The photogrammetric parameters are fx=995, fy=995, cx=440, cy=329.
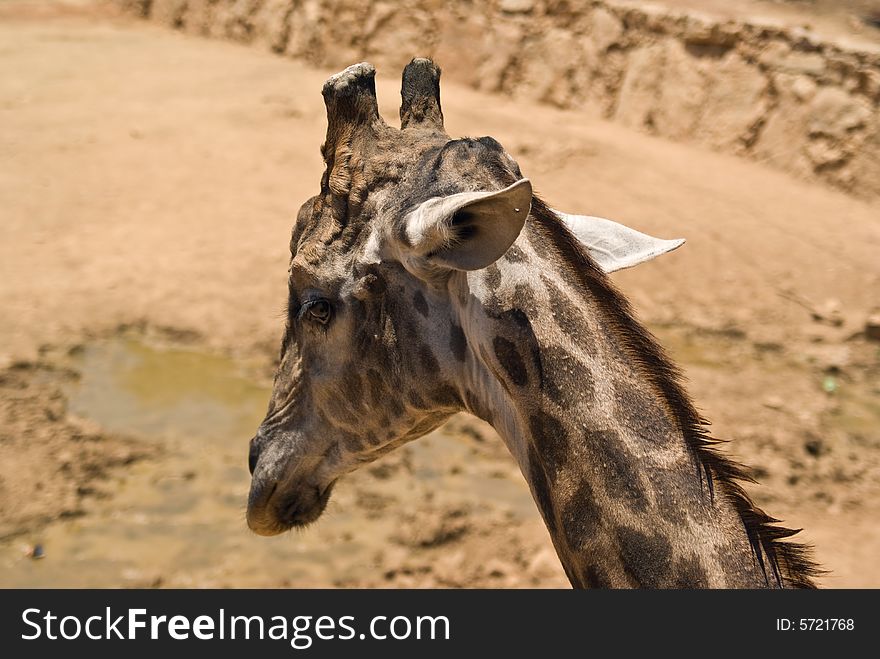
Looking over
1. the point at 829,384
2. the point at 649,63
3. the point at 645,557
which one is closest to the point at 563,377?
the point at 645,557

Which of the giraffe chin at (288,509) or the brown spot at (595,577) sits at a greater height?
the brown spot at (595,577)

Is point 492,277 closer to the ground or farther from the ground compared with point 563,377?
farther from the ground

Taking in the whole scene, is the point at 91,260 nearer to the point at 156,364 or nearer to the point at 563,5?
the point at 156,364

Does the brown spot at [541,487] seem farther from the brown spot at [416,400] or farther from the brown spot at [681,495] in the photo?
the brown spot at [416,400]

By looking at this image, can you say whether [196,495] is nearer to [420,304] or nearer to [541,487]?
[420,304]

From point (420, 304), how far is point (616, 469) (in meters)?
0.72

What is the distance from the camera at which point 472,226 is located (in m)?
2.28

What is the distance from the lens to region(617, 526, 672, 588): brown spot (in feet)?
7.68

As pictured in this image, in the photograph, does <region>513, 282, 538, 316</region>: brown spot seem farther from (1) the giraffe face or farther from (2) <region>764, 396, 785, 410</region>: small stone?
(2) <region>764, 396, 785, 410</region>: small stone

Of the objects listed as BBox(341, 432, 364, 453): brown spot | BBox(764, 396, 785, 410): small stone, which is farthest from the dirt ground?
BBox(341, 432, 364, 453): brown spot

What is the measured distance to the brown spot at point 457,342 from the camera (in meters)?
2.68

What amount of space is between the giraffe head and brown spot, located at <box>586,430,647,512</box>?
439 millimetres

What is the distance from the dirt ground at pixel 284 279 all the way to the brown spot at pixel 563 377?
3.02m

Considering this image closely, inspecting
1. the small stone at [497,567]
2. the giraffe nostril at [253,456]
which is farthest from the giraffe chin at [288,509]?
the small stone at [497,567]
